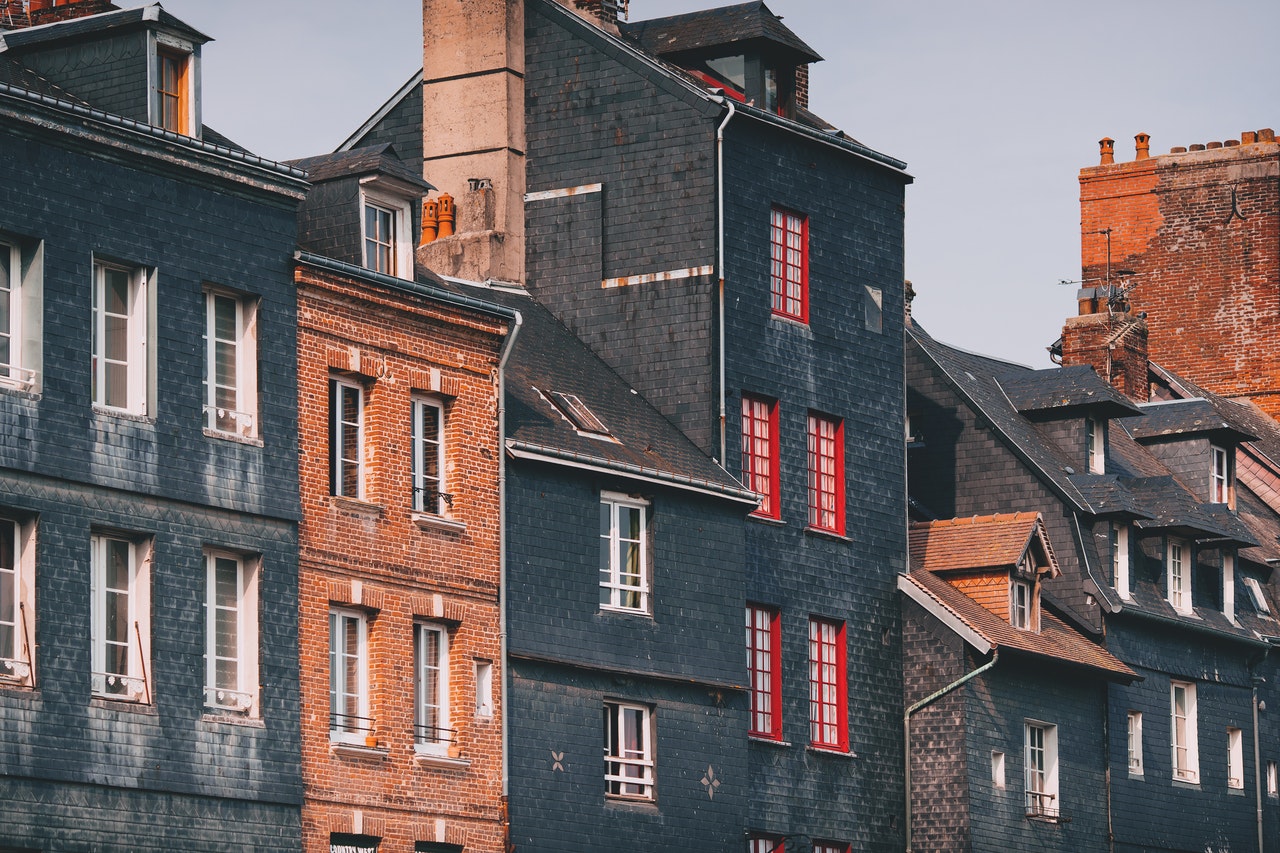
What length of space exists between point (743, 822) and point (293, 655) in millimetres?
9744

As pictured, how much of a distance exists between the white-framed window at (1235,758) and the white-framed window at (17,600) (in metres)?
30.5

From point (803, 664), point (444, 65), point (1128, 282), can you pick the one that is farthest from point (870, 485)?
point (1128, 282)

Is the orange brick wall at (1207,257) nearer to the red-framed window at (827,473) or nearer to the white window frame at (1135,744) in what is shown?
the white window frame at (1135,744)

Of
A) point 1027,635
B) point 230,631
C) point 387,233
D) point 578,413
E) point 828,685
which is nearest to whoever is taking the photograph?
point 230,631

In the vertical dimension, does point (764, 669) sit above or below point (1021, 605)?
below

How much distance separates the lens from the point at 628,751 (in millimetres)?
38969

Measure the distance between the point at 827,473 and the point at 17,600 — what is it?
17.9 metres

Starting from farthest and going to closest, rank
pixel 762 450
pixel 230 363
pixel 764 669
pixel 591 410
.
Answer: pixel 762 450 → pixel 764 669 → pixel 591 410 → pixel 230 363

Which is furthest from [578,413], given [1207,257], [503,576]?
[1207,257]

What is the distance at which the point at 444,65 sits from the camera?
45.8 meters

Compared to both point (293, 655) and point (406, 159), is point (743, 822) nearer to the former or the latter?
point (293, 655)

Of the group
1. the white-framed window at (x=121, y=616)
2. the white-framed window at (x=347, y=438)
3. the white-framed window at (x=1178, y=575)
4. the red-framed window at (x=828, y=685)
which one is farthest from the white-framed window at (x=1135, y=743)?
the white-framed window at (x=121, y=616)

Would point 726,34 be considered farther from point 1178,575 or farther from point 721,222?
point 1178,575

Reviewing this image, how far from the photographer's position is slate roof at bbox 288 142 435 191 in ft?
120
